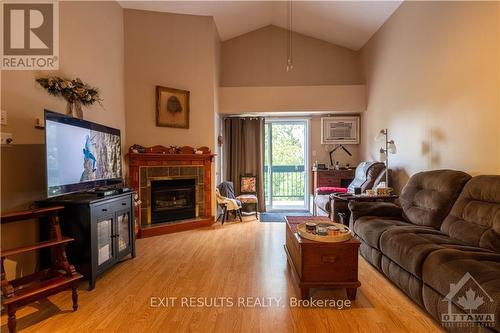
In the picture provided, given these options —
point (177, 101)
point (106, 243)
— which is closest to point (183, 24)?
point (177, 101)

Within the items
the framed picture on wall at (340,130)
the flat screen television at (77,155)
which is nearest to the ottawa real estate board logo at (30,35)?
the flat screen television at (77,155)

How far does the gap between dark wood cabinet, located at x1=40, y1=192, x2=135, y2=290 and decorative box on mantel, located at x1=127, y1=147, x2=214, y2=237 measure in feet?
4.50

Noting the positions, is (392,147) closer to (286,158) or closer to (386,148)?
(386,148)

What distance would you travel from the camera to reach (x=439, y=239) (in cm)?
211

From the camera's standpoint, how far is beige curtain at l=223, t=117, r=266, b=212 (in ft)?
19.0

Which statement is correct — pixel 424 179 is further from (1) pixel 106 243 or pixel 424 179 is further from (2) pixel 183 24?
(2) pixel 183 24

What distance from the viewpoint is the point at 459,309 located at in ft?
4.96

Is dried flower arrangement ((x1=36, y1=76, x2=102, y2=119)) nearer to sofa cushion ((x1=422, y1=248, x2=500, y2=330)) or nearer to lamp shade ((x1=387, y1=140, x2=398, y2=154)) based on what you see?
sofa cushion ((x1=422, y1=248, x2=500, y2=330))

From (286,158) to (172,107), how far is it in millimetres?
2854

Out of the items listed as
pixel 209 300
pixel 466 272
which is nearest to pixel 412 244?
pixel 466 272

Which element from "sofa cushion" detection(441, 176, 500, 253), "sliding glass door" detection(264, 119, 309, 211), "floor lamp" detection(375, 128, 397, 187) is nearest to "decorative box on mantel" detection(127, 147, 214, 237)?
"sliding glass door" detection(264, 119, 309, 211)

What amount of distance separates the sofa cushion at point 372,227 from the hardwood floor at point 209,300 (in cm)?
33

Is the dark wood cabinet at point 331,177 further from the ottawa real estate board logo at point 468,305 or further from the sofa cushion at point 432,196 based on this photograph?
the ottawa real estate board logo at point 468,305

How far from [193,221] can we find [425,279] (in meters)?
3.33
